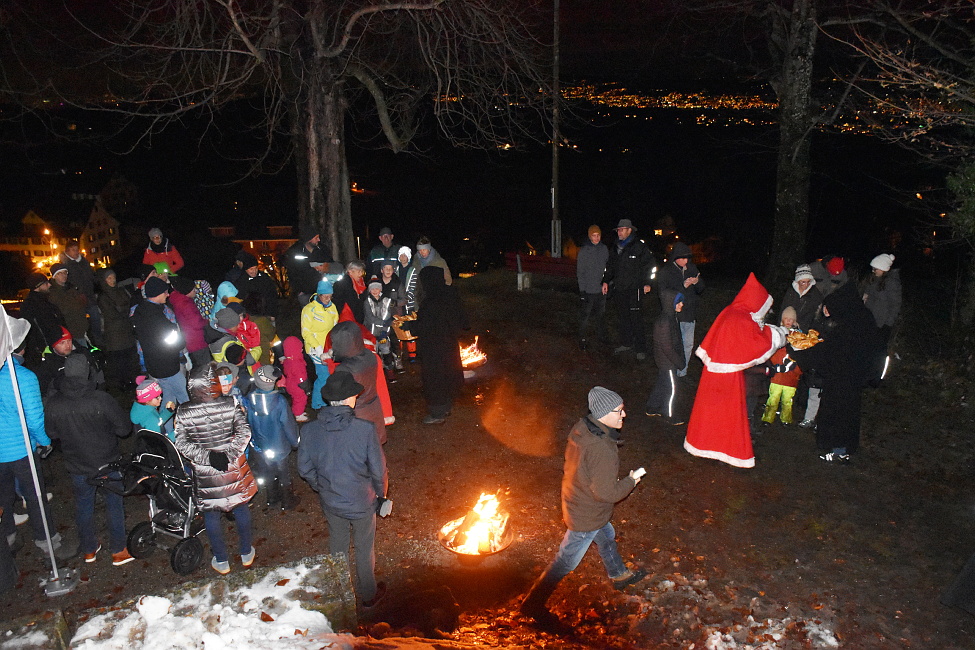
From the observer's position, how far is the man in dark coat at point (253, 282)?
8617 mm

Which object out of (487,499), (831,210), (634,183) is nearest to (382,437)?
(487,499)

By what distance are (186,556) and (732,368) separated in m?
5.71

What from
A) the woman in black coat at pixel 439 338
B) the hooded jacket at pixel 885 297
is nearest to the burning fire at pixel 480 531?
the woman in black coat at pixel 439 338

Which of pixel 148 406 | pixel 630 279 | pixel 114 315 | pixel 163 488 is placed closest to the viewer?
pixel 163 488

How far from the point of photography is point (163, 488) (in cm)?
536

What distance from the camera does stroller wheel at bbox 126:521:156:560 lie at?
18.2 feet

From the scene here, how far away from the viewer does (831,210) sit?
31047mm

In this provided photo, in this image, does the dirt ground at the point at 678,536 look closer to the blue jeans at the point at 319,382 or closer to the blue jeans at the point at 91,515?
the blue jeans at the point at 91,515

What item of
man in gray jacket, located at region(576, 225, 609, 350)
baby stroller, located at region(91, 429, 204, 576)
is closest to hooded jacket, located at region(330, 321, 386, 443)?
baby stroller, located at region(91, 429, 204, 576)

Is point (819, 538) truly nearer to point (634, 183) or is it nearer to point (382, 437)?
point (382, 437)

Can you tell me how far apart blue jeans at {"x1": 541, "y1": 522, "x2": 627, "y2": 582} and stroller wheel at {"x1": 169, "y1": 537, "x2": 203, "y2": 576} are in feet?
10.1

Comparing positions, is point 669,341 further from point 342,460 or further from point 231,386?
point 231,386

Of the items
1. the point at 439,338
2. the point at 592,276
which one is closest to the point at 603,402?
the point at 439,338

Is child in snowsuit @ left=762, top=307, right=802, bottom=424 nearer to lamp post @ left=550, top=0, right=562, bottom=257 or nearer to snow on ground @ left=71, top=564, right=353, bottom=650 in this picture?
lamp post @ left=550, top=0, right=562, bottom=257
